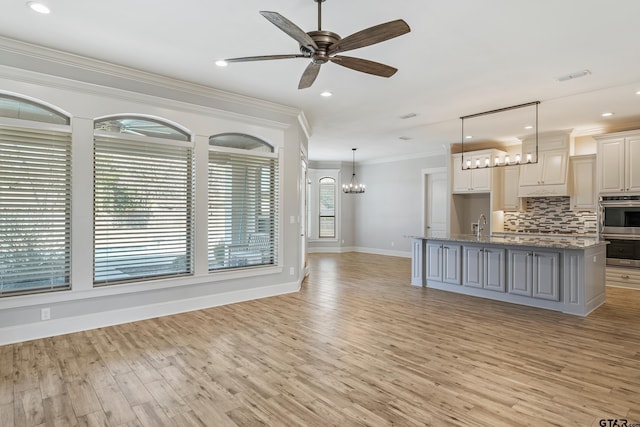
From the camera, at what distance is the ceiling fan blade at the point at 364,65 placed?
2.84 m

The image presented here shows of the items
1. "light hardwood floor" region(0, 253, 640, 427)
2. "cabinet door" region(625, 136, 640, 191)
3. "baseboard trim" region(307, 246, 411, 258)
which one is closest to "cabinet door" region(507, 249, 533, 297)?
"light hardwood floor" region(0, 253, 640, 427)

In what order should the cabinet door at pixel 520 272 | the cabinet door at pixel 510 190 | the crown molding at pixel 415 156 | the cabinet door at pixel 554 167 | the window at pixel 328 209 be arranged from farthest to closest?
1. the window at pixel 328 209
2. the crown molding at pixel 415 156
3. the cabinet door at pixel 510 190
4. the cabinet door at pixel 554 167
5. the cabinet door at pixel 520 272

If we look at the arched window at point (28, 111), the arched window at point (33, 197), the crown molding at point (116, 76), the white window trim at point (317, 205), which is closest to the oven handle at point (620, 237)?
the crown molding at point (116, 76)

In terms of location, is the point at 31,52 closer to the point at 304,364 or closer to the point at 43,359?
the point at 43,359

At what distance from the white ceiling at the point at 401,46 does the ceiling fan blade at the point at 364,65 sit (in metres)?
0.42

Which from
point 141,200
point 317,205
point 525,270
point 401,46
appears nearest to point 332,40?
point 401,46

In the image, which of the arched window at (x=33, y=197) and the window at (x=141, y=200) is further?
the window at (x=141, y=200)

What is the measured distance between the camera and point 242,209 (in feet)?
17.3

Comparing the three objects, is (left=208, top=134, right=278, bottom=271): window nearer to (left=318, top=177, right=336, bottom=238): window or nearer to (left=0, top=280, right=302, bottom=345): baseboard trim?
(left=0, top=280, right=302, bottom=345): baseboard trim

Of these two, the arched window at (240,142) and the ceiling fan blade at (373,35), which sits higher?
the ceiling fan blade at (373,35)

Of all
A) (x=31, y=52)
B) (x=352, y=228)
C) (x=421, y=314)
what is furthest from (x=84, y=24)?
(x=352, y=228)

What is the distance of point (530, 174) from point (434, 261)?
3148 millimetres

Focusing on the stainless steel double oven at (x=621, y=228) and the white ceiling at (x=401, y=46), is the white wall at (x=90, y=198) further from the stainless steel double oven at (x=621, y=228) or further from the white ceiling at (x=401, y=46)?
the stainless steel double oven at (x=621, y=228)

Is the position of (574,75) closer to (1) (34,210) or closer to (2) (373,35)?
(2) (373,35)
